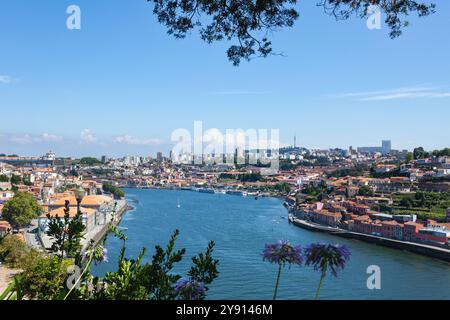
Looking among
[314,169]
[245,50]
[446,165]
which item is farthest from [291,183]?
[245,50]

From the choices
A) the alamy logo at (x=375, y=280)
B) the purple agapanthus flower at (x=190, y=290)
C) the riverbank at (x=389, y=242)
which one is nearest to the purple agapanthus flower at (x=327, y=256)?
the purple agapanthus flower at (x=190, y=290)

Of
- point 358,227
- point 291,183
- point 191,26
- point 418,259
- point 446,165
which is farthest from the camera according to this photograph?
point 291,183

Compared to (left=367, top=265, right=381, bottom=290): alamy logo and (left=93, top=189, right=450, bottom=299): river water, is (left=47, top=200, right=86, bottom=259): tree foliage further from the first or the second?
(left=93, top=189, right=450, bottom=299): river water

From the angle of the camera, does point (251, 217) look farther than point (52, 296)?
Yes

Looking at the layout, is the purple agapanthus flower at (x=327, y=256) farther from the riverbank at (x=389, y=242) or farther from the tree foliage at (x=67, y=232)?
the riverbank at (x=389, y=242)

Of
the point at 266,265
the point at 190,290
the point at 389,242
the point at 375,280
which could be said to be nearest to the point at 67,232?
the point at 190,290
